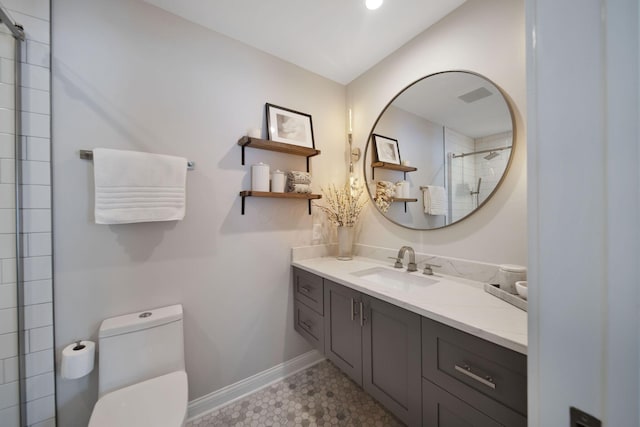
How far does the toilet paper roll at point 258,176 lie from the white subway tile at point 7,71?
110 centimetres

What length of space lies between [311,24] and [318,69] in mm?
453

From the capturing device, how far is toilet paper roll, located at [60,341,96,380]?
1075mm

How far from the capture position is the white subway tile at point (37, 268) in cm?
108

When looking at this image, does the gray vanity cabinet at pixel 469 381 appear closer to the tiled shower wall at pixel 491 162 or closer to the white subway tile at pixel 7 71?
the tiled shower wall at pixel 491 162

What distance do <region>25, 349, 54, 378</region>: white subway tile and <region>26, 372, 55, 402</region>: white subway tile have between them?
0.07ft

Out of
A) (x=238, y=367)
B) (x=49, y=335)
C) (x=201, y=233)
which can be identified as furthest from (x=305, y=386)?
(x=49, y=335)

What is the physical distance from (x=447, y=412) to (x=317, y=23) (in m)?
2.12

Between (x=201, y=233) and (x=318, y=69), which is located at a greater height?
(x=318, y=69)

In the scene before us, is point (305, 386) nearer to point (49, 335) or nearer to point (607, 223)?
point (49, 335)

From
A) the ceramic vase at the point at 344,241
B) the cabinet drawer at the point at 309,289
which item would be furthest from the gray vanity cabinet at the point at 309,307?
the ceramic vase at the point at 344,241

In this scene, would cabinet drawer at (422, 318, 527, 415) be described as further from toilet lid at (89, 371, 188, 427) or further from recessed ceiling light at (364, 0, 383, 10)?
recessed ceiling light at (364, 0, 383, 10)

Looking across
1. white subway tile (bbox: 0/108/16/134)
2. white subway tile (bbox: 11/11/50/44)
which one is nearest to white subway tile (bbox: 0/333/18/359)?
white subway tile (bbox: 0/108/16/134)

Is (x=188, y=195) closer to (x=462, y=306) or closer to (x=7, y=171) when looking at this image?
(x=7, y=171)

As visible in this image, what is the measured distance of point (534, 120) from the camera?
14.9 inches
